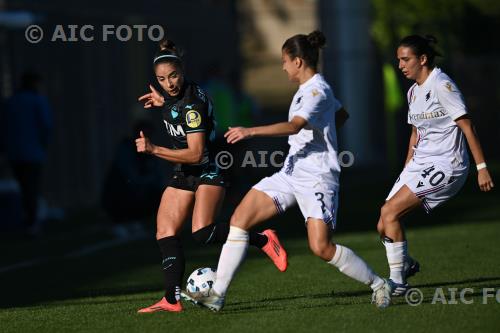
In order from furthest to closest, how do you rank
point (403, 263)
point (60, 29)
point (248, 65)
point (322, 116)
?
point (248, 65)
point (60, 29)
point (403, 263)
point (322, 116)

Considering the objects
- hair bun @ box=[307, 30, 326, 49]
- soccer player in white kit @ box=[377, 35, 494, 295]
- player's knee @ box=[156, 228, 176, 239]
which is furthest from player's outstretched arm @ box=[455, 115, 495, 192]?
player's knee @ box=[156, 228, 176, 239]

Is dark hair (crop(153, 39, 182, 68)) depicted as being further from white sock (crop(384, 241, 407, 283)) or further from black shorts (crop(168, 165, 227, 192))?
white sock (crop(384, 241, 407, 283))

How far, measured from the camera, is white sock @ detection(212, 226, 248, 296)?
912cm

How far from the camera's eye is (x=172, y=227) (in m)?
9.52

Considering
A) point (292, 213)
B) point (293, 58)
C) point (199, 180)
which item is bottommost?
point (292, 213)

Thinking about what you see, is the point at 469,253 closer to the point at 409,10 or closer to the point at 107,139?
the point at 107,139

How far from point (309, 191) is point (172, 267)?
1.19 meters

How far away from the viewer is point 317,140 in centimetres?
916

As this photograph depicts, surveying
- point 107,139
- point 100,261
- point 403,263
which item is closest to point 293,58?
point 403,263

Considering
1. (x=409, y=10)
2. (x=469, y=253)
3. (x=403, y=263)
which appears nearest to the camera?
(x=403, y=263)

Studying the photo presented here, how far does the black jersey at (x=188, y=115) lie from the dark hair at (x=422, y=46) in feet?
5.17

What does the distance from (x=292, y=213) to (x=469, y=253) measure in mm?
6482

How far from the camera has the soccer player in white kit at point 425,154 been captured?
31.7 ft

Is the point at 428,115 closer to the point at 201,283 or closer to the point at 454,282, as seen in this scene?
the point at 454,282
